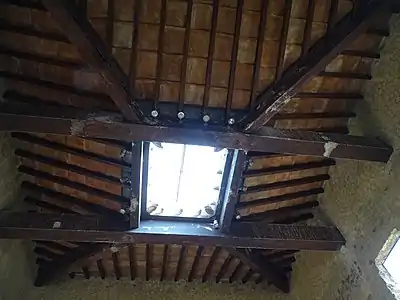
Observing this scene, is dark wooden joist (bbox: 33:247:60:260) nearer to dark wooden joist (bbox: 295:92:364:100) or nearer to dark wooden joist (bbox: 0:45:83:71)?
dark wooden joist (bbox: 0:45:83:71)

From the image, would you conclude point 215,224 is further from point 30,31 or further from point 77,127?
point 30,31

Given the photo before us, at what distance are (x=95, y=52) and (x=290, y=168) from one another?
2213 millimetres

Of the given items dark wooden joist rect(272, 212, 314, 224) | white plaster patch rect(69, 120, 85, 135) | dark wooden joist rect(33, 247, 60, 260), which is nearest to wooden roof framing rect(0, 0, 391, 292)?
white plaster patch rect(69, 120, 85, 135)

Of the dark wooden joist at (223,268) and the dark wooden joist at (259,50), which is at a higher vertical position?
the dark wooden joist at (259,50)

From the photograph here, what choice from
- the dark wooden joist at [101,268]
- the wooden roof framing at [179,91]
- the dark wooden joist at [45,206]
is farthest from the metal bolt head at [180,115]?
the dark wooden joist at [101,268]

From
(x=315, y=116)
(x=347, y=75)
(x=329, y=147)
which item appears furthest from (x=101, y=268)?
(x=347, y=75)

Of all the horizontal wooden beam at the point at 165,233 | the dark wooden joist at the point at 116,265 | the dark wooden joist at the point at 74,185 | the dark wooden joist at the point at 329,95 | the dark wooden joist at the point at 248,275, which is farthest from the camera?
the dark wooden joist at the point at 248,275

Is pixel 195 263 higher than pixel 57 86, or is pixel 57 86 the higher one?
pixel 57 86

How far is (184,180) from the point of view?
475cm

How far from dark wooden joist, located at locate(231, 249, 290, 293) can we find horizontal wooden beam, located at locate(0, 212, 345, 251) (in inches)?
30.9

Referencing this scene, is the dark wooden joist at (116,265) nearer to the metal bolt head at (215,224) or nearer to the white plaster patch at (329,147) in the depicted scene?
the metal bolt head at (215,224)

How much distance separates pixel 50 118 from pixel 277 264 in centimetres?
365

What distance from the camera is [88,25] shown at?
3.57 meters

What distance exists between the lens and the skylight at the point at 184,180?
4477mm
